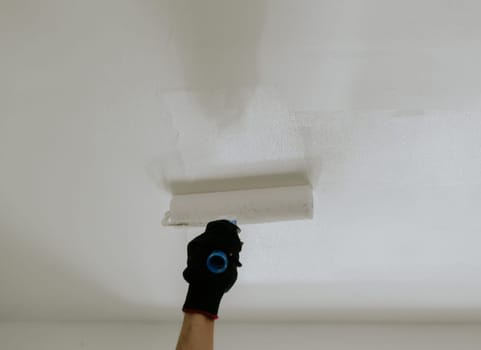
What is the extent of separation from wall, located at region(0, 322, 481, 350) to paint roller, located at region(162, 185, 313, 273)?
74 centimetres

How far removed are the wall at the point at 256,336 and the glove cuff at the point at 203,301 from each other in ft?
2.95

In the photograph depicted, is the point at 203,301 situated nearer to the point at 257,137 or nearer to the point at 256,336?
the point at 257,137

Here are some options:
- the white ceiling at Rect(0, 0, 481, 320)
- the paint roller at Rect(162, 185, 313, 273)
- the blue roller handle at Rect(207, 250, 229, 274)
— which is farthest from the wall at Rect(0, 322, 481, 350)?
the blue roller handle at Rect(207, 250, 229, 274)

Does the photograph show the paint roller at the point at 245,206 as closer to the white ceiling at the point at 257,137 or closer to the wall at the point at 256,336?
the white ceiling at the point at 257,137

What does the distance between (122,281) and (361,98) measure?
3.39 feet

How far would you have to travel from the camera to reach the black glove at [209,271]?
917 millimetres

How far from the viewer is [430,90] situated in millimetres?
953

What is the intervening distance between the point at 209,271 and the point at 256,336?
91 centimetres

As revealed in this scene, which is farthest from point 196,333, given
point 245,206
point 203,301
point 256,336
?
point 256,336

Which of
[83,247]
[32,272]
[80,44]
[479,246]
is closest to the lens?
[80,44]

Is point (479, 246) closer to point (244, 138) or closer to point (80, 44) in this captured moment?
point (244, 138)

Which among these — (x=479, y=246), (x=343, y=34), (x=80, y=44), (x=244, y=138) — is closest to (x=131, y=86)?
(x=80, y=44)

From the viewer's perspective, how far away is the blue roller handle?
3.17 feet

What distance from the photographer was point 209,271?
37.6 inches
